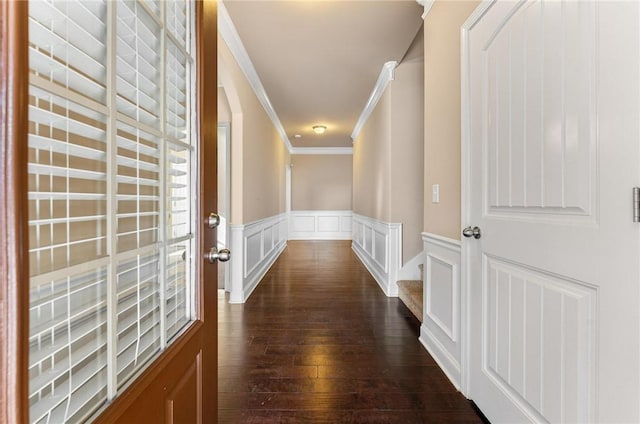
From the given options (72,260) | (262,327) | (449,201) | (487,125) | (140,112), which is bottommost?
(262,327)

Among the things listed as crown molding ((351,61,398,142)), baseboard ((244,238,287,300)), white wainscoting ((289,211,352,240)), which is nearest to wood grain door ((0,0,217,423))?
baseboard ((244,238,287,300))

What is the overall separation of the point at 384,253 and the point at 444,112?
2019mm

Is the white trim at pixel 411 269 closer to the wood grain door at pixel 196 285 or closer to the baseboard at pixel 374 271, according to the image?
the baseboard at pixel 374 271

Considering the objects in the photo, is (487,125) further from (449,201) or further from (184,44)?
(184,44)

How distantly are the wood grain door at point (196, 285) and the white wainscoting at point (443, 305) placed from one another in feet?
4.25

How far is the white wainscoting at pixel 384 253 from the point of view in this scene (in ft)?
11.1

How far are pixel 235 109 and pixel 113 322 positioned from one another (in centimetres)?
289

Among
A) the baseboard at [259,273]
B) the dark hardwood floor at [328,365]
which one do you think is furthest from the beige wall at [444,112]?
the baseboard at [259,273]

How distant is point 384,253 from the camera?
3.61 metres

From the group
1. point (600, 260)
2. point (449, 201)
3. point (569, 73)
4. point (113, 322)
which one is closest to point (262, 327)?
point (449, 201)

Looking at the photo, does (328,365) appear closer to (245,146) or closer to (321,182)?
(245,146)

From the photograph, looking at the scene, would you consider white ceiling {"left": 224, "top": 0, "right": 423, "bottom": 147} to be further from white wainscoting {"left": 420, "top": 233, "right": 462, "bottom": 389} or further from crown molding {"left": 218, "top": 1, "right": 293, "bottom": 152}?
white wainscoting {"left": 420, "top": 233, "right": 462, "bottom": 389}

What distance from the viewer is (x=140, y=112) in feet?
2.39

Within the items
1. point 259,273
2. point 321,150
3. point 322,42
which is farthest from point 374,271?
point 321,150
